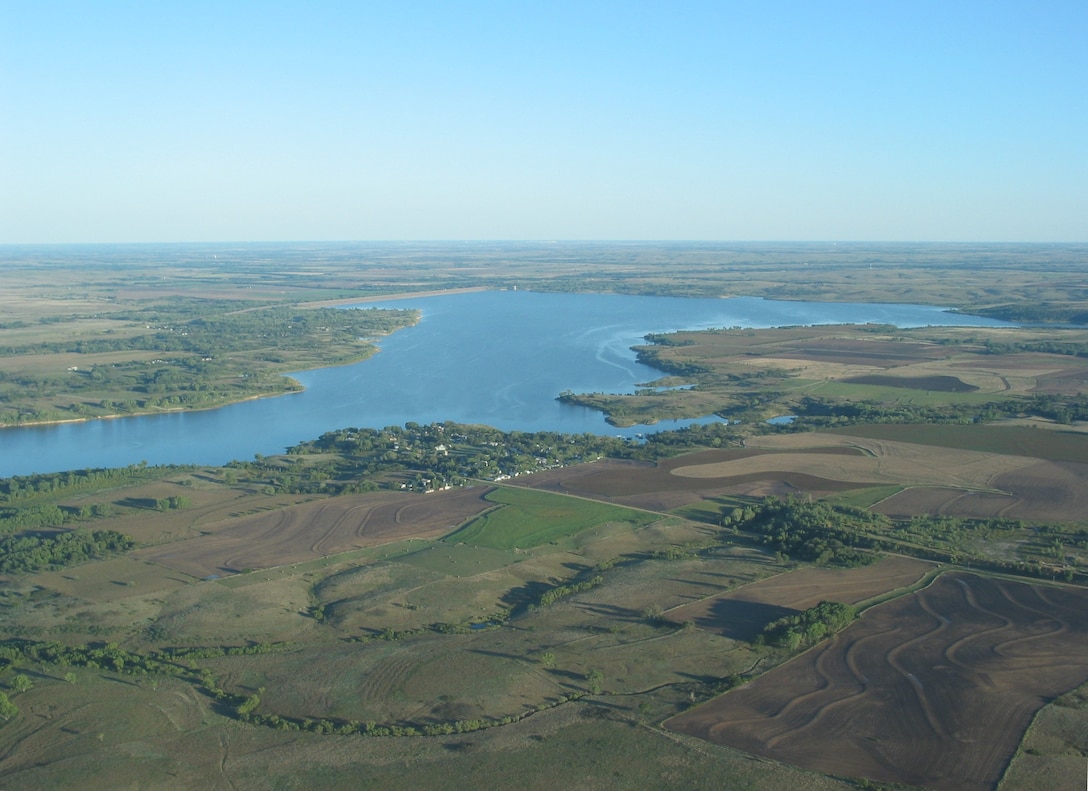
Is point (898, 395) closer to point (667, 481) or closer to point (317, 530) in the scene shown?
point (667, 481)

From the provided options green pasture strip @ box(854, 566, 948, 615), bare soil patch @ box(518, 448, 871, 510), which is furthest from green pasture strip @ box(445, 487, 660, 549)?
green pasture strip @ box(854, 566, 948, 615)

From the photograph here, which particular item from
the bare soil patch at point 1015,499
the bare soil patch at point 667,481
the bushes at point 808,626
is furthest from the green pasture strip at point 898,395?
the bushes at point 808,626

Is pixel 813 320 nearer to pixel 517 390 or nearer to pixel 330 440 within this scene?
pixel 517 390

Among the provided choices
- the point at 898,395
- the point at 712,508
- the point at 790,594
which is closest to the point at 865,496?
the point at 712,508

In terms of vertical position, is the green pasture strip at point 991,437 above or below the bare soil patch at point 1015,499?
above

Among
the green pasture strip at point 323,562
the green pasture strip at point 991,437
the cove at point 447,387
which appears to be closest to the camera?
the green pasture strip at point 323,562

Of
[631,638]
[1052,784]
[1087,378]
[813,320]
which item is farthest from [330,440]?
[813,320]

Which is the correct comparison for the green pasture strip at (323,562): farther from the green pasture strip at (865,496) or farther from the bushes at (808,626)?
the green pasture strip at (865,496)

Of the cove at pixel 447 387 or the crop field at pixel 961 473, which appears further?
the cove at pixel 447 387
